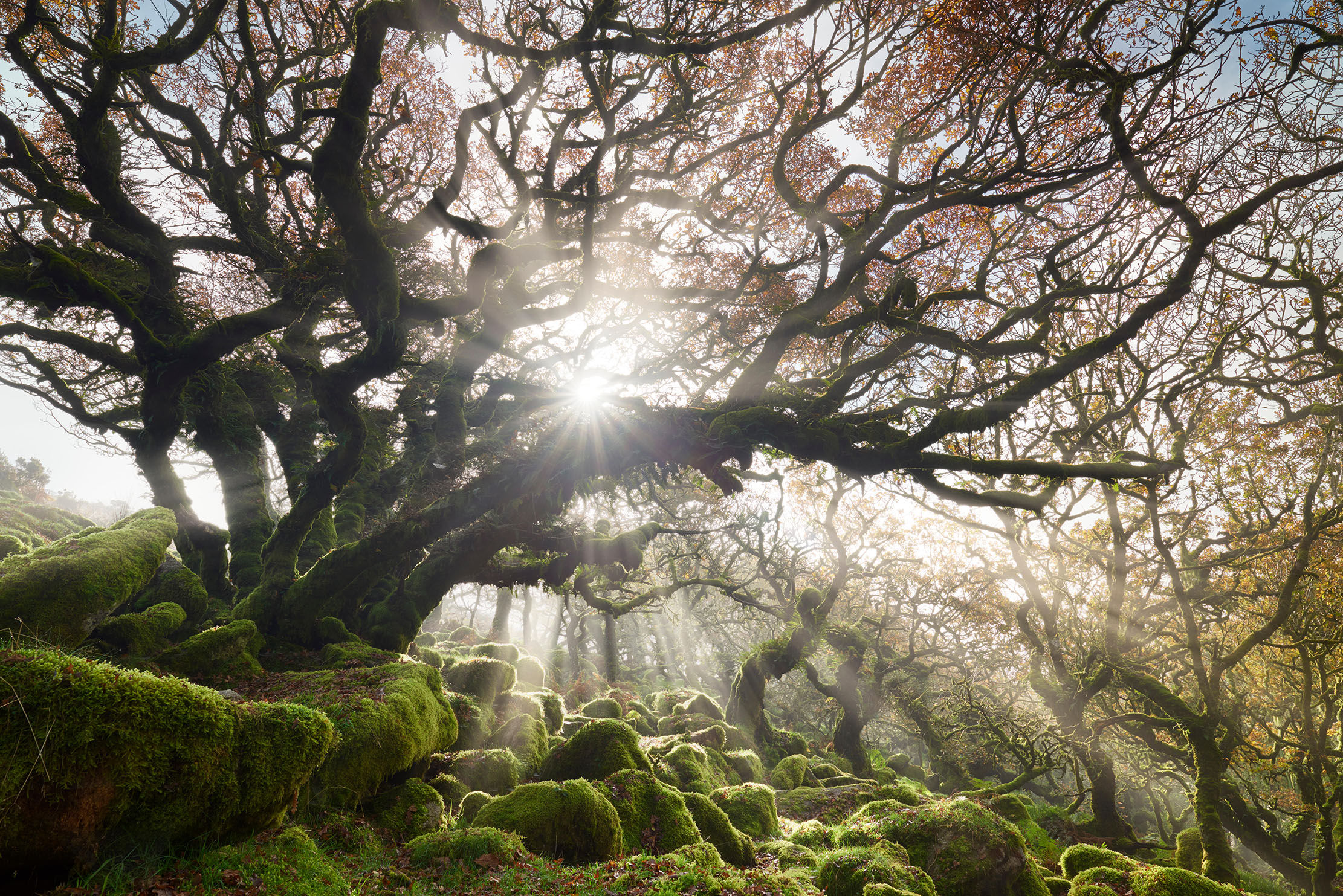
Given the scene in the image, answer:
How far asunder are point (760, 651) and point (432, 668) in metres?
11.6

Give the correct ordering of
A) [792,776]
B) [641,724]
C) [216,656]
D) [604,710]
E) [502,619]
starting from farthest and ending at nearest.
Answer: [502,619] → [641,724] → [604,710] → [792,776] → [216,656]

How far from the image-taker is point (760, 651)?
57.6ft

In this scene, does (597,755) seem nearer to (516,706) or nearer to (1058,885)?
(516,706)

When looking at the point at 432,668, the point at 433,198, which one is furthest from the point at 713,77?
the point at 432,668

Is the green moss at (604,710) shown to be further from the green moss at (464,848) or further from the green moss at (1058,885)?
the green moss at (464,848)

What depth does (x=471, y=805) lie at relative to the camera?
22.3 feet

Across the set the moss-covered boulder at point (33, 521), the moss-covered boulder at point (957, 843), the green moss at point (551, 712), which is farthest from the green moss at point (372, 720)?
the moss-covered boulder at point (33, 521)

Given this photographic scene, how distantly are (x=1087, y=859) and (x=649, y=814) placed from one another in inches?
273

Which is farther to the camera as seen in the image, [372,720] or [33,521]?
[33,521]

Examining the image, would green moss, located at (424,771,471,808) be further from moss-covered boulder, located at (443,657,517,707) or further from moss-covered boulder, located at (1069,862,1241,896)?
moss-covered boulder, located at (1069,862,1241,896)

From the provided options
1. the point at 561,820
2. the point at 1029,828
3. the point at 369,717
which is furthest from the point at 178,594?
the point at 1029,828

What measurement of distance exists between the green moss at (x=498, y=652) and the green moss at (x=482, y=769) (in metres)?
6.28

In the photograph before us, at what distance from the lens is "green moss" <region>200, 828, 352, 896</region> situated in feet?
11.8

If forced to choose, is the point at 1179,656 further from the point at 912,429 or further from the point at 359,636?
the point at 359,636
